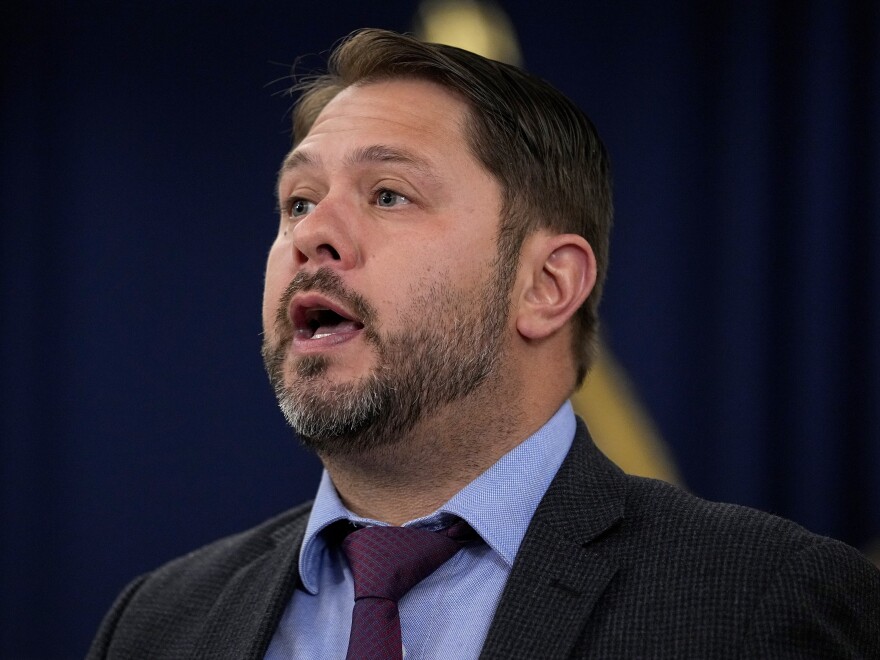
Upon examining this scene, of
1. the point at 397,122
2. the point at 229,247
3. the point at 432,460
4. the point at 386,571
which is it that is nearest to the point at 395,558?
the point at 386,571

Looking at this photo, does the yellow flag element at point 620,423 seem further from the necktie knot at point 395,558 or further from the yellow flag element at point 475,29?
the necktie knot at point 395,558

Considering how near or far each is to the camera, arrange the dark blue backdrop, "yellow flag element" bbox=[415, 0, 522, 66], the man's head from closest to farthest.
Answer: the man's head, the dark blue backdrop, "yellow flag element" bbox=[415, 0, 522, 66]

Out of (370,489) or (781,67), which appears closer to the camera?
(370,489)

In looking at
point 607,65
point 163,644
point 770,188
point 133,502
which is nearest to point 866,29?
point 770,188

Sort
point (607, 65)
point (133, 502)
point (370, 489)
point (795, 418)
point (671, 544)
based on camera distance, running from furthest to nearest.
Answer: point (133, 502), point (607, 65), point (795, 418), point (370, 489), point (671, 544)

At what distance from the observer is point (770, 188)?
7.75ft

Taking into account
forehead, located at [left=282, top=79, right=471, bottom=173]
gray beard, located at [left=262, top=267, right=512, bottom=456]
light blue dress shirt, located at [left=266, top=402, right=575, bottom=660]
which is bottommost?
light blue dress shirt, located at [left=266, top=402, right=575, bottom=660]

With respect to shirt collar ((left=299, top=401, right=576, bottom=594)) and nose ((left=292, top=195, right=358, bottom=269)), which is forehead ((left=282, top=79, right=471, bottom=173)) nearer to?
nose ((left=292, top=195, right=358, bottom=269))

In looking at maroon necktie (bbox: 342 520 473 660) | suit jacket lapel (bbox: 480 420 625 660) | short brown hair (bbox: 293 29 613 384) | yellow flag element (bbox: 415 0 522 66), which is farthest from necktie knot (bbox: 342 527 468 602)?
yellow flag element (bbox: 415 0 522 66)

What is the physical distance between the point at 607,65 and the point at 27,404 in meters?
1.73

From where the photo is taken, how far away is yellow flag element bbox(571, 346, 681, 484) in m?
2.42

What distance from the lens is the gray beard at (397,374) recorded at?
147 cm

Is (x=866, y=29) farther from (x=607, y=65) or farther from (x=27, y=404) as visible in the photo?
(x=27, y=404)

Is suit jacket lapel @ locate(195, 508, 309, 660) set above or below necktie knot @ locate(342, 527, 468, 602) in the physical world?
below
